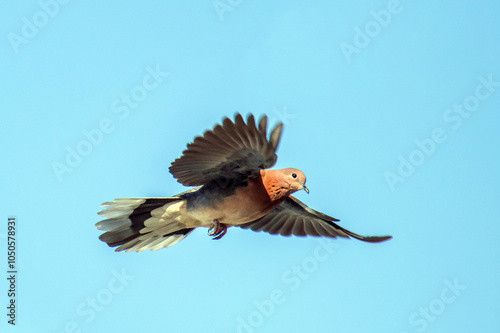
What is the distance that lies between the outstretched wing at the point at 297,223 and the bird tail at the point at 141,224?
49.1 inches

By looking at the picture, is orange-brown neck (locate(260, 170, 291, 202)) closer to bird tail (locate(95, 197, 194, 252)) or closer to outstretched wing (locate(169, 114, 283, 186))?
outstretched wing (locate(169, 114, 283, 186))

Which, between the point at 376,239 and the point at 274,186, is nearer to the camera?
the point at 274,186

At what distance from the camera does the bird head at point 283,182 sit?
29.1 ft

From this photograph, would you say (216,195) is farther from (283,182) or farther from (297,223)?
(297,223)

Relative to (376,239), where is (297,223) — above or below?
above

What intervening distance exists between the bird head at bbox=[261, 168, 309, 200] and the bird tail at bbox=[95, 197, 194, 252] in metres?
1.24

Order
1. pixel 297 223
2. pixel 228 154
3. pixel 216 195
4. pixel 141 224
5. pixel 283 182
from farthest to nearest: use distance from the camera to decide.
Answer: pixel 297 223 < pixel 141 224 < pixel 216 195 < pixel 283 182 < pixel 228 154

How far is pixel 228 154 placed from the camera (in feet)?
28.1

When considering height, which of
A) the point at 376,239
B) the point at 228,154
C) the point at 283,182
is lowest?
the point at 376,239

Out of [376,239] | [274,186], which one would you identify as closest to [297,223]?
[376,239]

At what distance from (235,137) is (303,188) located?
49.2 inches

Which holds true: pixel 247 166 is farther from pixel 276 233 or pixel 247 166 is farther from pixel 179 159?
pixel 276 233

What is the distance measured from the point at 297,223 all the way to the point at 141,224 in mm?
2467

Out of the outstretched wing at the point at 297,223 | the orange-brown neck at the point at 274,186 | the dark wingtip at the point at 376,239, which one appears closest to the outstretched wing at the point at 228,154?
the orange-brown neck at the point at 274,186
